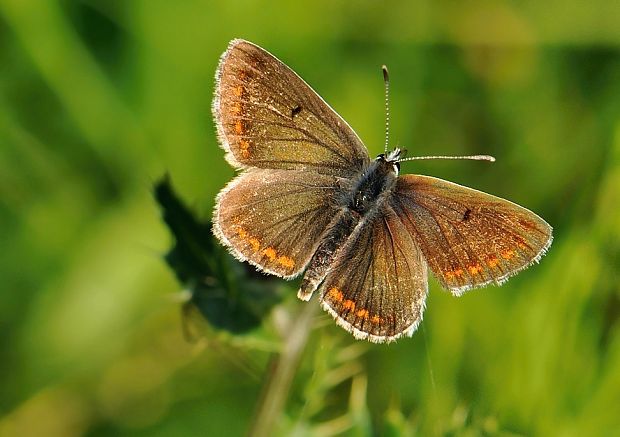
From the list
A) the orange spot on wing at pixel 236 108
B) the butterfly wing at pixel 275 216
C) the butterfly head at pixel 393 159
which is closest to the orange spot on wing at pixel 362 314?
the butterfly wing at pixel 275 216

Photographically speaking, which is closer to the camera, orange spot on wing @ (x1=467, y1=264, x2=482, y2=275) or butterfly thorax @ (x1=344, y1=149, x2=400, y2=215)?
orange spot on wing @ (x1=467, y1=264, x2=482, y2=275)

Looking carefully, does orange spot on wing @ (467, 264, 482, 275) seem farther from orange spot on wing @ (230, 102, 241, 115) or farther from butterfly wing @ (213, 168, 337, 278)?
orange spot on wing @ (230, 102, 241, 115)

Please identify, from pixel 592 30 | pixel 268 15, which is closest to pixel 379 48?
pixel 268 15

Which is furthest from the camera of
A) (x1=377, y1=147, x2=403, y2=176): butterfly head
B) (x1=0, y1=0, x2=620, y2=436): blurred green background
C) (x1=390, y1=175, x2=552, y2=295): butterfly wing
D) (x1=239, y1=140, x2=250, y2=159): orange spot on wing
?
(x1=0, y1=0, x2=620, y2=436): blurred green background

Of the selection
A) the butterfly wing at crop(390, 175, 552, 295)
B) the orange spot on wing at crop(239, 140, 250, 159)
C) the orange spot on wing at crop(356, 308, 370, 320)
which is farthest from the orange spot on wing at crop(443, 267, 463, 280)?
the orange spot on wing at crop(239, 140, 250, 159)

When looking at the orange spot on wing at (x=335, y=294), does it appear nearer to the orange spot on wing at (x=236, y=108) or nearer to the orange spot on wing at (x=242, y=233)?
the orange spot on wing at (x=242, y=233)
